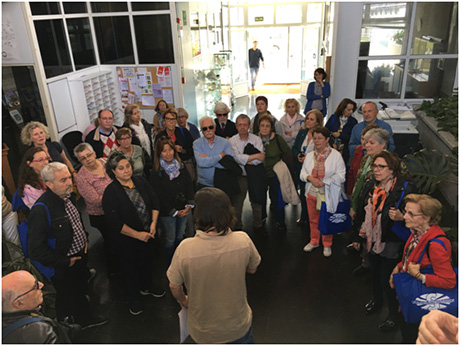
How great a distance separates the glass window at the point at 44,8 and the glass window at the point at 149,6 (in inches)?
56.9

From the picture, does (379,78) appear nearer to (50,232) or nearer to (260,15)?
(50,232)

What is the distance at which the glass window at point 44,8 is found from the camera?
549cm

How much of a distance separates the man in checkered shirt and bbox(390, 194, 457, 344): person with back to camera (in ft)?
8.58

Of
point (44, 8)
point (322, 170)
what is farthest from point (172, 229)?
point (44, 8)

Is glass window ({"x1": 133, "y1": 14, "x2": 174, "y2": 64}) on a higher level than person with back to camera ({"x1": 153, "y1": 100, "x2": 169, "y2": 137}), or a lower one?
higher

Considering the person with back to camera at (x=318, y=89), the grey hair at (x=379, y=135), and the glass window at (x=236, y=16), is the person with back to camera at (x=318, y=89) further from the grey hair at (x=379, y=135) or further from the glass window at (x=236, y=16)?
the glass window at (x=236, y=16)

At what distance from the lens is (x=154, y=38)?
23.7 feet

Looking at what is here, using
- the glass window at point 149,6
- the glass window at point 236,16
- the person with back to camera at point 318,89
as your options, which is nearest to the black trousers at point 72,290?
the person with back to camera at point 318,89

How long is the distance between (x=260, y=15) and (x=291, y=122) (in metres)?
9.50

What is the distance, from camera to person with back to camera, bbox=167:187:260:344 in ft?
6.63

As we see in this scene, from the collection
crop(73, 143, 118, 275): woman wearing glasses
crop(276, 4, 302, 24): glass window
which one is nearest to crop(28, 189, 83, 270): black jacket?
crop(73, 143, 118, 275): woman wearing glasses

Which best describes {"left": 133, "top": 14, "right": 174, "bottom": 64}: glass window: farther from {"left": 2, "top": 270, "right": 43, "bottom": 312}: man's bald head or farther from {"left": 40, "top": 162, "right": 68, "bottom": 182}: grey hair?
{"left": 2, "top": 270, "right": 43, "bottom": 312}: man's bald head

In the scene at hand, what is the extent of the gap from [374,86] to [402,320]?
4914 mm

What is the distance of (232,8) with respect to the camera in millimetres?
12445
